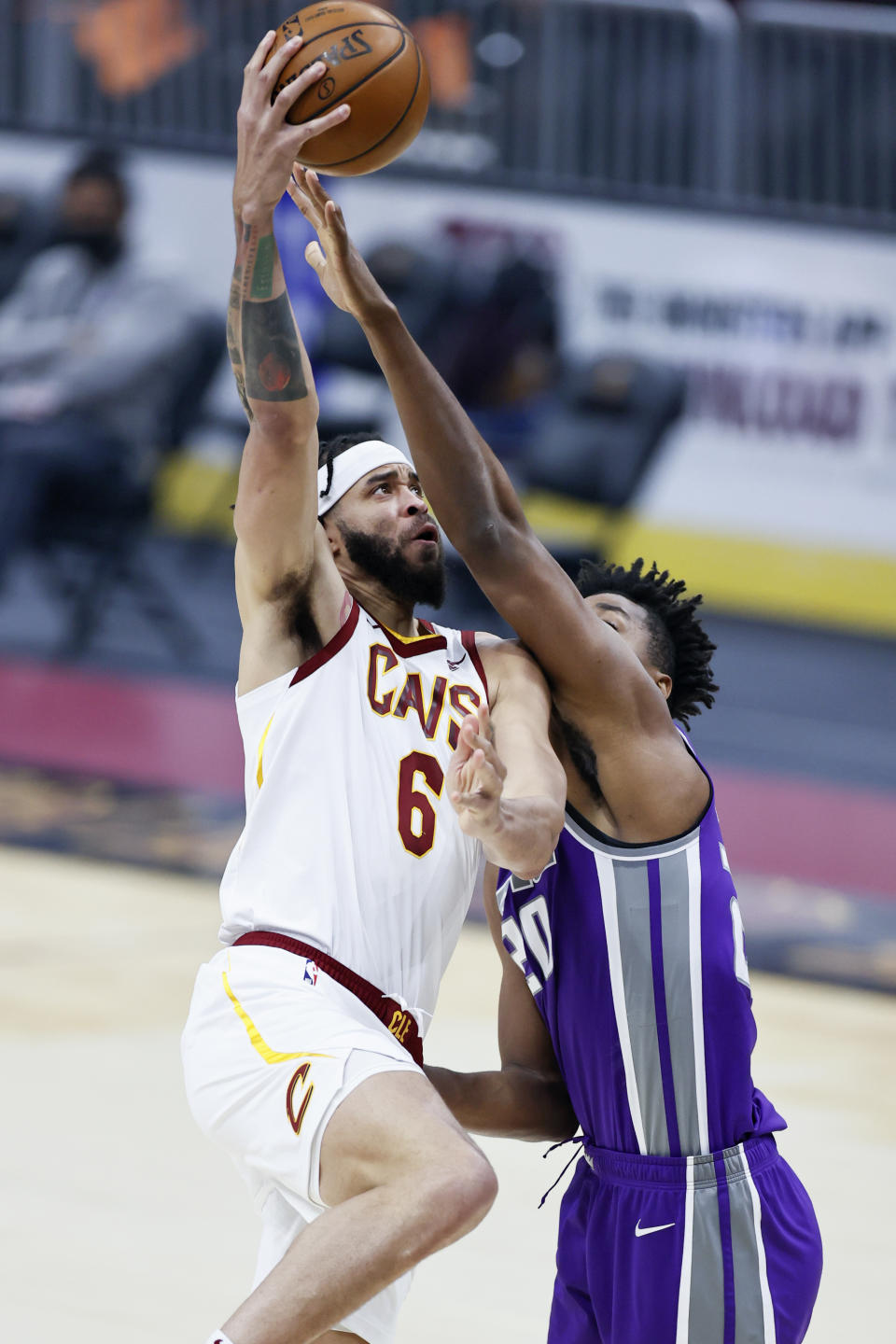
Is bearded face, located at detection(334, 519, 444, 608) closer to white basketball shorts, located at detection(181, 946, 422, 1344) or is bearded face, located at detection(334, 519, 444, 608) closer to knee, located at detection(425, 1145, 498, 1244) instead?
white basketball shorts, located at detection(181, 946, 422, 1344)

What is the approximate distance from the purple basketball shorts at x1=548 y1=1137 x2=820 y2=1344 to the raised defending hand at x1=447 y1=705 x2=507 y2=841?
3.04 ft

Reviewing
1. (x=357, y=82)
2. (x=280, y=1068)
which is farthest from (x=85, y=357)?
(x=280, y=1068)

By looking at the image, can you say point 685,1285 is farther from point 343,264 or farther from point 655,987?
point 343,264

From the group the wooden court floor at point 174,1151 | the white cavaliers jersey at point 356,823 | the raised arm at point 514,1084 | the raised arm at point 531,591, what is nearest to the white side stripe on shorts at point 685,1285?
the raised arm at point 514,1084

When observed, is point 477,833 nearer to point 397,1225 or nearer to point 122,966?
point 397,1225

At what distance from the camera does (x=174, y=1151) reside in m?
A: 5.84

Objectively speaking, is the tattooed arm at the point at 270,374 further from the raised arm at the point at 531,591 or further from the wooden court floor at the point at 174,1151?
the wooden court floor at the point at 174,1151

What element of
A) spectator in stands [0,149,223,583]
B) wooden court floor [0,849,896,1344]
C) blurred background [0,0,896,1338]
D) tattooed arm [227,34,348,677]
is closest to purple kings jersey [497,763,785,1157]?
tattooed arm [227,34,348,677]

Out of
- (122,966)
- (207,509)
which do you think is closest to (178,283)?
(207,509)

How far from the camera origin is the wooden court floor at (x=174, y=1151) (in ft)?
15.8

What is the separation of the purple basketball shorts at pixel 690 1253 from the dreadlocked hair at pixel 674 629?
1021mm

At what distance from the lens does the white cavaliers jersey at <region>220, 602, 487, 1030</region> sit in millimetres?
3549

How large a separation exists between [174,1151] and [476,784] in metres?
3.20

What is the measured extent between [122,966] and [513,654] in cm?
431
